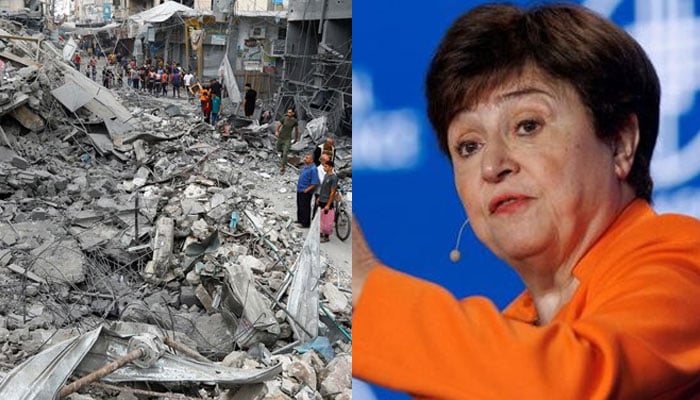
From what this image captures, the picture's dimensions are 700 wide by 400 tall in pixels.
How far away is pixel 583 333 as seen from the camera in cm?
174

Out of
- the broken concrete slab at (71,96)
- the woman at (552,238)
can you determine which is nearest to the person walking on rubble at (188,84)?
the broken concrete slab at (71,96)

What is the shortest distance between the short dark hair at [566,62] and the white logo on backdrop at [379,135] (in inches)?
6.6

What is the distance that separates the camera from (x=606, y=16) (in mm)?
2014

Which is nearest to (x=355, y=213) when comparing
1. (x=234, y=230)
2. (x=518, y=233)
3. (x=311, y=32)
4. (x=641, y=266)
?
(x=518, y=233)

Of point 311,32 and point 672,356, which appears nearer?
point 672,356

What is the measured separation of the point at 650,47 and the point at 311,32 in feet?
62.7

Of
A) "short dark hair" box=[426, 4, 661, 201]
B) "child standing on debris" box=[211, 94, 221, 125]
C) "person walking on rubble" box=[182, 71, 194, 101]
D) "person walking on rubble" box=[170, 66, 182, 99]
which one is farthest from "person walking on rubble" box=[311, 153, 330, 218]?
"person walking on rubble" box=[170, 66, 182, 99]

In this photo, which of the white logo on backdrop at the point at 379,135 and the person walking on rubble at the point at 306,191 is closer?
the white logo on backdrop at the point at 379,135

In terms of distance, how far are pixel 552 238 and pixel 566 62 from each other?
44 cm

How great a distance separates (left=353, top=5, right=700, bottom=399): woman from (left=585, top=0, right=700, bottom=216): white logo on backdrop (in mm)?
42

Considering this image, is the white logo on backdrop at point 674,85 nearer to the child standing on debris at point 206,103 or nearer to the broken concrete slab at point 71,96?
the broken concrete slab at point 71,96

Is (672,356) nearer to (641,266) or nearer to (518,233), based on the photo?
(641,266)

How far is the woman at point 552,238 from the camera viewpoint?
5.77 feet

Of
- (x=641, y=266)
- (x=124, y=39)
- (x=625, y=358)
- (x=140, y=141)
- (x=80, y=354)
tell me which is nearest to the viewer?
(x=625, y=358)
